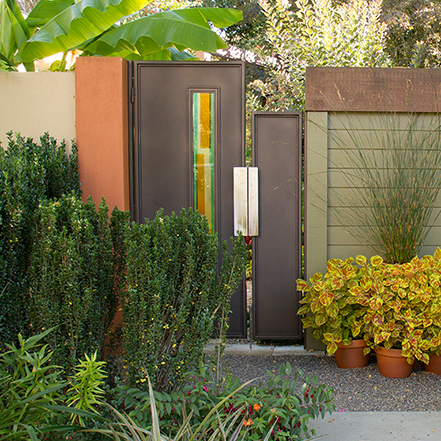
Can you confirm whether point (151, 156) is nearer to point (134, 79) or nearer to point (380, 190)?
point (134, 79)

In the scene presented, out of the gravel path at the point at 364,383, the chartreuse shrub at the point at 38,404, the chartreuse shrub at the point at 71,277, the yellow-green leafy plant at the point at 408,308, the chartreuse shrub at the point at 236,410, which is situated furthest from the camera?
the yellow-green leafy plant at the point at 408,308

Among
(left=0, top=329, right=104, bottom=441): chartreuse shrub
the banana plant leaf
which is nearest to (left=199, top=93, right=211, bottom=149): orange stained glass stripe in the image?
the banana plant leaf

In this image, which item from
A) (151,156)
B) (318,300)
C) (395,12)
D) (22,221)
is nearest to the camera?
(22,221)

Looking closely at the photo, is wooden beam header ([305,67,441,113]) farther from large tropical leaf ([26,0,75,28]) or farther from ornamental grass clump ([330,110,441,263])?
large tropical leaf ([26,0,75,28])

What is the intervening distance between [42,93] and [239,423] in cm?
253

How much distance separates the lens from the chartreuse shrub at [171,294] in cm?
187

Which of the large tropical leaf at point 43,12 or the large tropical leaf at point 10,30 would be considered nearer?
the large tropical leaf at point 10,30

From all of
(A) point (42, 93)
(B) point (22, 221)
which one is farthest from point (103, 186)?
(B) point (22, 221)

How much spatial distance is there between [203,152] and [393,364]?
1.92 m

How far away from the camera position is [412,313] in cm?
254

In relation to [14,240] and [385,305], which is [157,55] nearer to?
[14,240]

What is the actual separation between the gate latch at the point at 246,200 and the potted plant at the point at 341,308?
1.87 ft

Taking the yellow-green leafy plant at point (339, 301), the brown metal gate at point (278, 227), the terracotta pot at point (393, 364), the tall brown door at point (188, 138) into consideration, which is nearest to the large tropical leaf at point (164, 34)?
the tall brown door at point (188, 138)

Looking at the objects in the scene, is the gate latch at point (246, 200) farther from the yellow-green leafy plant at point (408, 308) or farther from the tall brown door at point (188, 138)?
the yellow-green leafy plant at point (408, 308)
